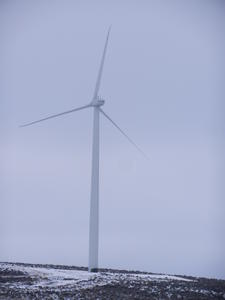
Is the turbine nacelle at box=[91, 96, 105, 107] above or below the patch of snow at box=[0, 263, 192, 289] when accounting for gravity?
above

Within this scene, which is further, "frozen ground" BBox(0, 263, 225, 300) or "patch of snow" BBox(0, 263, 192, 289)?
"patch of snow" BBox(0, 263, 192, 289)

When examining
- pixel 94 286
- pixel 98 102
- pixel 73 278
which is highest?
pixel 98 102

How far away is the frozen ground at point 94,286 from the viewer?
40562 mm

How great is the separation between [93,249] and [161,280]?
342 inches

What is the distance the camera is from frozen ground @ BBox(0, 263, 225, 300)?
133 ft

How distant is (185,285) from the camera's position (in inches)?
1849

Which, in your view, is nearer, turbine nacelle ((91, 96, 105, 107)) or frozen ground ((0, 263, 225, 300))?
frozen ground ((0, 263, 225, 300))

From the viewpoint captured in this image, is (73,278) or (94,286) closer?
(94,286)

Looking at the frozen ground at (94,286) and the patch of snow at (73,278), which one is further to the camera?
the patch of snow at (73,278)

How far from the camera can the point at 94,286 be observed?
44.4 metres

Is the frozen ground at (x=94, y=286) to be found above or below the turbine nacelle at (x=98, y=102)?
below

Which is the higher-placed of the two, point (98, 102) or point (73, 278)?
point (98, 102)

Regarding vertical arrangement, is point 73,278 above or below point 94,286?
above

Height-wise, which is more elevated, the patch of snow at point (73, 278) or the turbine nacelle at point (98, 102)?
the turbine nacelle at point (98, 102)
